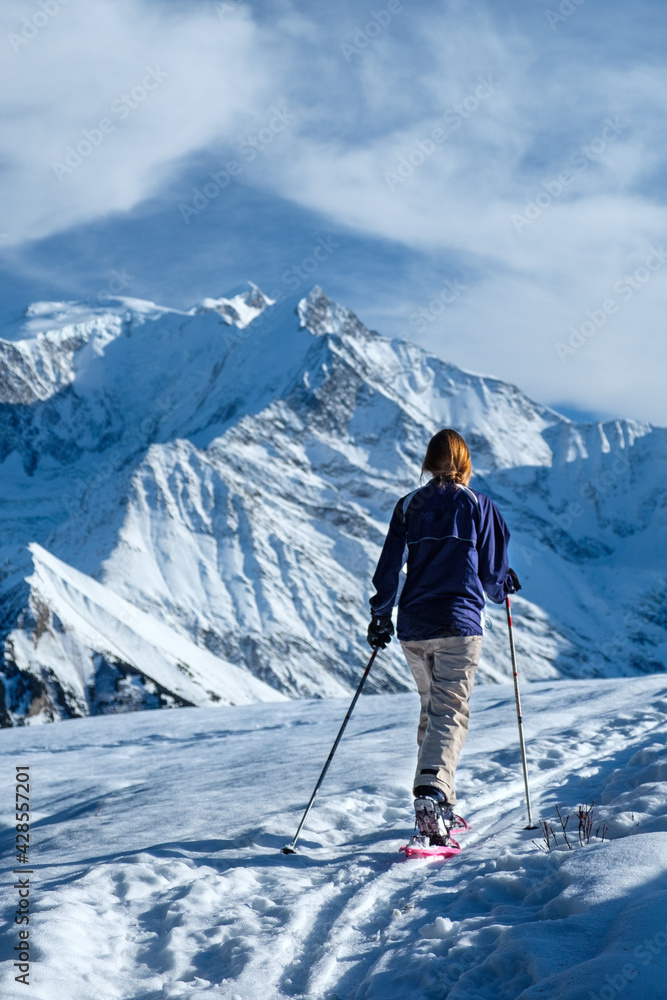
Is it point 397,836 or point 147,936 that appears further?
point 397,836

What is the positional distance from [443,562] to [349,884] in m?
2.31

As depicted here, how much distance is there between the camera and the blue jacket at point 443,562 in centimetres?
632

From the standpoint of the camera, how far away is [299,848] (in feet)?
19.8

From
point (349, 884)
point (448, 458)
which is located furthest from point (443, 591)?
point (349, 884)

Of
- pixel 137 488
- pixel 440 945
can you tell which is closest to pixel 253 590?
pixel 137 488

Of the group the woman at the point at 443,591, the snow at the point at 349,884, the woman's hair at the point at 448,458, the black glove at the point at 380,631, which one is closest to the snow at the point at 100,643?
the snow at the point at 349,884

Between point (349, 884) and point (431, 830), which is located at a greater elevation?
point (431, 830)

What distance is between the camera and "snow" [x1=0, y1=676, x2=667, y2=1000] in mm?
3787

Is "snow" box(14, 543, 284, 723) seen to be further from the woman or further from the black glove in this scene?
the woman

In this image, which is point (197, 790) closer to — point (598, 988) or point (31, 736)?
point (598, 988)

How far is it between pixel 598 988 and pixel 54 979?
2.34 meters

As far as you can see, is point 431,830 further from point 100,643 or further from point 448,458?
point 100,643

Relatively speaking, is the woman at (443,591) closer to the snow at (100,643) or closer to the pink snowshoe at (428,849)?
the pink snowshoe at (428,849)

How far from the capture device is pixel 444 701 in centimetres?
622
